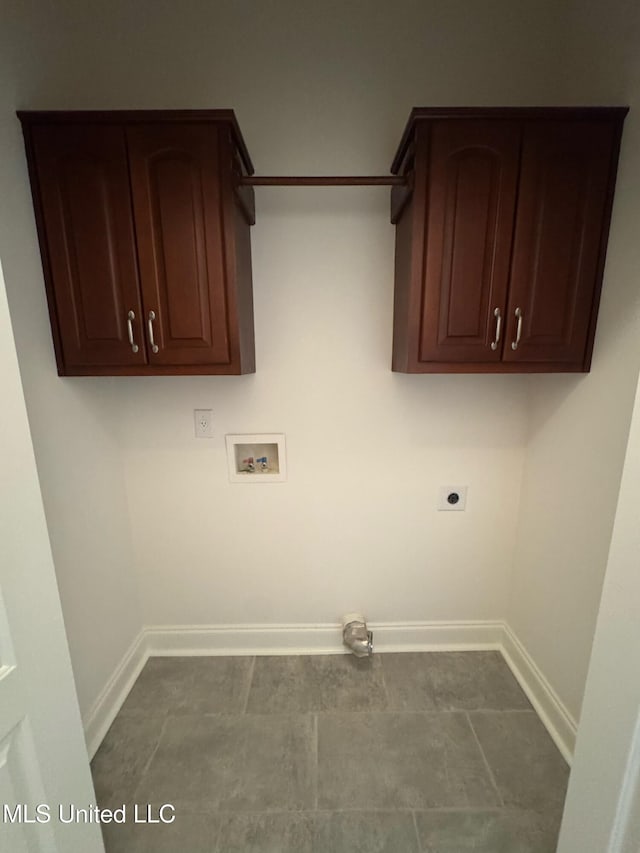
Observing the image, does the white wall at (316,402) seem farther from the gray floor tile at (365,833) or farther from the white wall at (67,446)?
the gray floor tile at (365,833)

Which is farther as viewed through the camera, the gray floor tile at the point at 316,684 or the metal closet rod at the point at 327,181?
the gray floor tile at the point at 316,684

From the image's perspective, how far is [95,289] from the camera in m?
1.26

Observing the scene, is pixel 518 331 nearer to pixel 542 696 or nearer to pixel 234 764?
pixel 542 696

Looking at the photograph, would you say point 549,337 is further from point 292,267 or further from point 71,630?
point 71,630

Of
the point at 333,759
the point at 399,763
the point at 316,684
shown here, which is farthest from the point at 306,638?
the point at 399,763

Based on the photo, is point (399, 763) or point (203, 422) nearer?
point (399, 763)

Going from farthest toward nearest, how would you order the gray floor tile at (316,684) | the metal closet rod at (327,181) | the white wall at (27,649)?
the gray floor tile at (316,684), the metal closet rod at (327,181), the white wall at (27,649)

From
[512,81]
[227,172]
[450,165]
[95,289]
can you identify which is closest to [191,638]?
[95,289]

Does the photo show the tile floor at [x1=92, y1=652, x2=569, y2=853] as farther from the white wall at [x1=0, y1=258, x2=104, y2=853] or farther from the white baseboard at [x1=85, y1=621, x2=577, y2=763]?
the white wall at [x1=0, y1=258, x2=104, y2=853]

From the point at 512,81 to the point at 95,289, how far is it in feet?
5.88

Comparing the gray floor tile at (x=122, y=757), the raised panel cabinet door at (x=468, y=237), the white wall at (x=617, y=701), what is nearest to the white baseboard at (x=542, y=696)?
the white wall at (x=617, y=701)

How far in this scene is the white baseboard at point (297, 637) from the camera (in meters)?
1.89

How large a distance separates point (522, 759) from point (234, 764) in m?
1.11

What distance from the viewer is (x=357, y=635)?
178 cm
